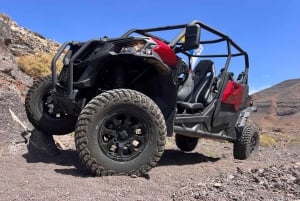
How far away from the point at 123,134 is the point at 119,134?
0.16 ft

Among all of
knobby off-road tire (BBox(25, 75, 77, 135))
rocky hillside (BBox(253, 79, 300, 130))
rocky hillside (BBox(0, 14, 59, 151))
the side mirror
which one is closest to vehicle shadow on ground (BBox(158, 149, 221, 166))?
knobby off-road tire (BBox(25, 75, 77, 135))

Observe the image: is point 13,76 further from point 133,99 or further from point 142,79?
point 133,99

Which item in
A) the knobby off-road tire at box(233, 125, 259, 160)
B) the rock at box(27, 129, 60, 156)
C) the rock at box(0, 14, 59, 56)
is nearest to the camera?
the rock at box(27, 129, 60, 156)

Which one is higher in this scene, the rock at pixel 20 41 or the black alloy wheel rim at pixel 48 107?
the rock at pixel 20 41

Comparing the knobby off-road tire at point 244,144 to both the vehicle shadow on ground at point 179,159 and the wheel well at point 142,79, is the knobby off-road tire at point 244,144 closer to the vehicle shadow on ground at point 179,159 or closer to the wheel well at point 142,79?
the vehicle shadow on ground at point 179,159

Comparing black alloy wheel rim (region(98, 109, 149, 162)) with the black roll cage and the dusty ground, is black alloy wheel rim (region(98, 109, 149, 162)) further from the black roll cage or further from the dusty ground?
the black roll cage

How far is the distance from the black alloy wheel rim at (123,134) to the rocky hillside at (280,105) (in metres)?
30.1

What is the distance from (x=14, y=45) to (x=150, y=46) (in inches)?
439

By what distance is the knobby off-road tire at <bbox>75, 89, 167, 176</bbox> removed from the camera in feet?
15.2

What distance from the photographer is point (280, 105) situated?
49.1 meters

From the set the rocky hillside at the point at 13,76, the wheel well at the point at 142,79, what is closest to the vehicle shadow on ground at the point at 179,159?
the wheel well at the point at 142,79

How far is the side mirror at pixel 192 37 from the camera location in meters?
5.27

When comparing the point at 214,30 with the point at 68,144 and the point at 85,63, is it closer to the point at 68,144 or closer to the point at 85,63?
the point at 85,63

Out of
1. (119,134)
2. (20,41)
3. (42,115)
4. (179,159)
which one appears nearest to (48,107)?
(42,115)
